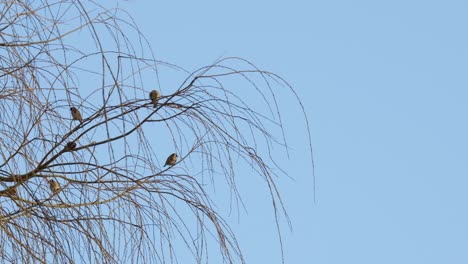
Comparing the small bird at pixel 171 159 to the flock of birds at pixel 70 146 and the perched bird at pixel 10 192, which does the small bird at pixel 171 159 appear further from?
the perched bird at pixel 10 192

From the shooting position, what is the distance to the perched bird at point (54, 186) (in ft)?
8.59

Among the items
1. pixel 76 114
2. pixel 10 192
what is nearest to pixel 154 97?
pixel 76 114

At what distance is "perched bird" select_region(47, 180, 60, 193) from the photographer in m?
2.62

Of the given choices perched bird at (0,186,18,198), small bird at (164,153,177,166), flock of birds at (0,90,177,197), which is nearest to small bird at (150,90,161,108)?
flock of birds at (0,90,177,197)

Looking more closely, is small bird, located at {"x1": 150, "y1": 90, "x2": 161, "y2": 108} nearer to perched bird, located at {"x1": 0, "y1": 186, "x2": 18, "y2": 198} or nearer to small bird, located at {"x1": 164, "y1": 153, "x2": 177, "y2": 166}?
small bird, located at {"x1": 164, "y1": 153, "x2": 177, "y2": 166}

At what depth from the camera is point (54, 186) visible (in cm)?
263

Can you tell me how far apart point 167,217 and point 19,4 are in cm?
44

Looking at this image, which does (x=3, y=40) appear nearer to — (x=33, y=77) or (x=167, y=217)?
(x=33, y=77)

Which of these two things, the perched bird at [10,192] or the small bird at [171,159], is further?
the small bird at [171,159]

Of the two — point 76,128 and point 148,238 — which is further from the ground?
point 76,128

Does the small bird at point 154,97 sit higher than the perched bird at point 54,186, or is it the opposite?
the small bird at point 154,97

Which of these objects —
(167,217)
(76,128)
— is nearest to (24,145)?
(76,128)

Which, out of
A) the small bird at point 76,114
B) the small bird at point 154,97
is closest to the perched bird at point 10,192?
the small bird at point 76,114

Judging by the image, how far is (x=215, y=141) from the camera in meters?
2.63
